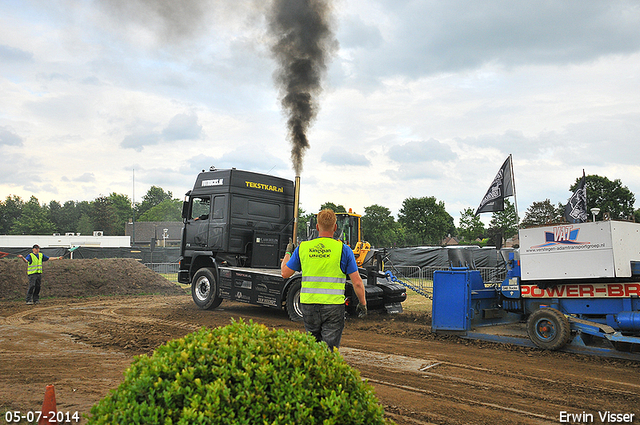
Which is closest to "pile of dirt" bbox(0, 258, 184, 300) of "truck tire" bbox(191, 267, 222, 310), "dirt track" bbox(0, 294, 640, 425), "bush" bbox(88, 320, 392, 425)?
"dirt track" bbox(0, 294, 640, 425)

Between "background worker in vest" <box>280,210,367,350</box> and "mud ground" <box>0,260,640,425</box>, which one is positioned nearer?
"background worker in vest" <box>280,210,367,350</box>

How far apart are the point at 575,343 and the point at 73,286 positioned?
1597cm

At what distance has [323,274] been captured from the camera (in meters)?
4.37

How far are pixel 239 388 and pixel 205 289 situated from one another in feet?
34.8

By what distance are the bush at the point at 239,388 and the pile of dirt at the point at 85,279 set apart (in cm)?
1563

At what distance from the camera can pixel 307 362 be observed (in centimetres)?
250

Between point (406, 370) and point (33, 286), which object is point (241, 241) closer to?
point (406, 370)

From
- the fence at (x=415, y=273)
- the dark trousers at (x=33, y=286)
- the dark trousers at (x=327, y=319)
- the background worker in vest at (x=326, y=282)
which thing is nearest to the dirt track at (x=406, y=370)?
the dark trousers at (x=327, y=319)

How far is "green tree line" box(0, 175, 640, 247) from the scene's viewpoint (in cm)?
4797

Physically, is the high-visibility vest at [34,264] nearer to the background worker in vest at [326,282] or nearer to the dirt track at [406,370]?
the dirt track at [406,370]

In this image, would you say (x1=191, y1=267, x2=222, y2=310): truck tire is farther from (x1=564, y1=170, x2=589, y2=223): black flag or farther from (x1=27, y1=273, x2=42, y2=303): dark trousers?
(x1=564, y1=170, x2=589, y2=223): black flag

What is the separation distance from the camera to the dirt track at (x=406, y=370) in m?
4.64

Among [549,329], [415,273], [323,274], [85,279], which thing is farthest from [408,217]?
[323,274]

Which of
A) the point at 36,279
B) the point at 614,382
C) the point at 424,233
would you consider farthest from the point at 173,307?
the point at 424,233
